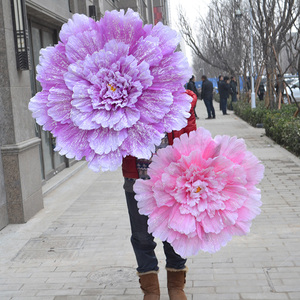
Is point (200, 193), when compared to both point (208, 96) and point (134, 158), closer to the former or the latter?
point (134, 158)

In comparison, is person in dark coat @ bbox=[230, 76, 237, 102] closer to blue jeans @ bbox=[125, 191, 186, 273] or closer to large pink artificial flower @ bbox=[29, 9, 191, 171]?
blue jeans @ bbox=[125, 191, 186, 273]

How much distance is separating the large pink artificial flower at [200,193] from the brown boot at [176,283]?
845 millimetres

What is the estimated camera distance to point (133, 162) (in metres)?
3.51

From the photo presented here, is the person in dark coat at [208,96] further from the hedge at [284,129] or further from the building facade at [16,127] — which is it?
the building facade at [16,127]

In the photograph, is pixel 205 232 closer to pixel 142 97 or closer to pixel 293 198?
pixel 142 97

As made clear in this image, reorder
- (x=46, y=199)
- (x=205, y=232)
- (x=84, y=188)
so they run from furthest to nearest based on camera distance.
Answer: (x=84, y=188)
(x=46, y=199)
(x=205, y=232)

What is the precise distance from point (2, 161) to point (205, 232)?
3911 millimetres

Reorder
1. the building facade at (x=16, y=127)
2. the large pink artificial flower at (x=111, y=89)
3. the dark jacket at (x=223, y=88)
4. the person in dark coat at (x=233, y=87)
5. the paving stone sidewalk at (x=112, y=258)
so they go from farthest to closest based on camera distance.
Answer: the person in dark coat at (x=233, y=87) < the dark jacket at (x=223, y=88) < the building facade at (x=16, y=127) < the paving stone sidewalk at (x=112, y=258) < the large pink artificial flower at (x=111, y=89)

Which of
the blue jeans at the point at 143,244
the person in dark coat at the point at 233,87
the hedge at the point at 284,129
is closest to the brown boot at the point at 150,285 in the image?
the blue jeans at the point at 143,244

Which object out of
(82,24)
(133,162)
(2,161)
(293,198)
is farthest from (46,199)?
(82,24)

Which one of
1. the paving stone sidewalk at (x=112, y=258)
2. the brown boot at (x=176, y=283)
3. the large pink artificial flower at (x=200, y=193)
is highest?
the large pink artificial flower at (x=200, y=193)

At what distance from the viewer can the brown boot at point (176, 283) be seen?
380 centimetres

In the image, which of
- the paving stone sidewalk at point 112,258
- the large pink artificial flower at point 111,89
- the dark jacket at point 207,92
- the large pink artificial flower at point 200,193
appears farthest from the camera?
the dark jacket at point 207,92

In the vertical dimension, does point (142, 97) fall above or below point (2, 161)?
above
